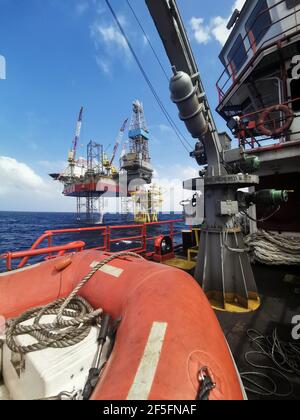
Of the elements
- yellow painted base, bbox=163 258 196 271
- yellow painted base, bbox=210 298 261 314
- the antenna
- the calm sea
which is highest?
the antenna

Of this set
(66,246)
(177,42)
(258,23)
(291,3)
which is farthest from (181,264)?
(258,23)

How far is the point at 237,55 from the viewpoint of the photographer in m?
10.1

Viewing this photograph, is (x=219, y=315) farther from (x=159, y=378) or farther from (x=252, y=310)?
(x=159, y=378)

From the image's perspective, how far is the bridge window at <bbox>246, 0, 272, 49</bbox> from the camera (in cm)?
798

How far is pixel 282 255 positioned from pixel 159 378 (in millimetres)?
5676

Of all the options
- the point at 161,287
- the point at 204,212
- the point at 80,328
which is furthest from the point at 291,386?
the point at 204,212

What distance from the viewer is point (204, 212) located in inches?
169

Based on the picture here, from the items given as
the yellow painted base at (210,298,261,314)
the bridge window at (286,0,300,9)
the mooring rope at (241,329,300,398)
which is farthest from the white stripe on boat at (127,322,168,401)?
the bridge window at (286,0,300,9)

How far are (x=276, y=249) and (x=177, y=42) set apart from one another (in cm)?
548

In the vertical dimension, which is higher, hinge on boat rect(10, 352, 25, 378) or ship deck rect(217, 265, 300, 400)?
hinge on boat rect(10, 352, 25, 378)

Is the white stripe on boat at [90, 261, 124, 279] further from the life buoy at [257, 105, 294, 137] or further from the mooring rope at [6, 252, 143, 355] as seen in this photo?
the life buoy at [257, 105, 294, 137]

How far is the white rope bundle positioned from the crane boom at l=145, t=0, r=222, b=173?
360 centimetres

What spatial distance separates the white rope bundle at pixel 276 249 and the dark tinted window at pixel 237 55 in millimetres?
9195

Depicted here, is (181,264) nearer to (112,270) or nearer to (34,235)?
(112,270)
